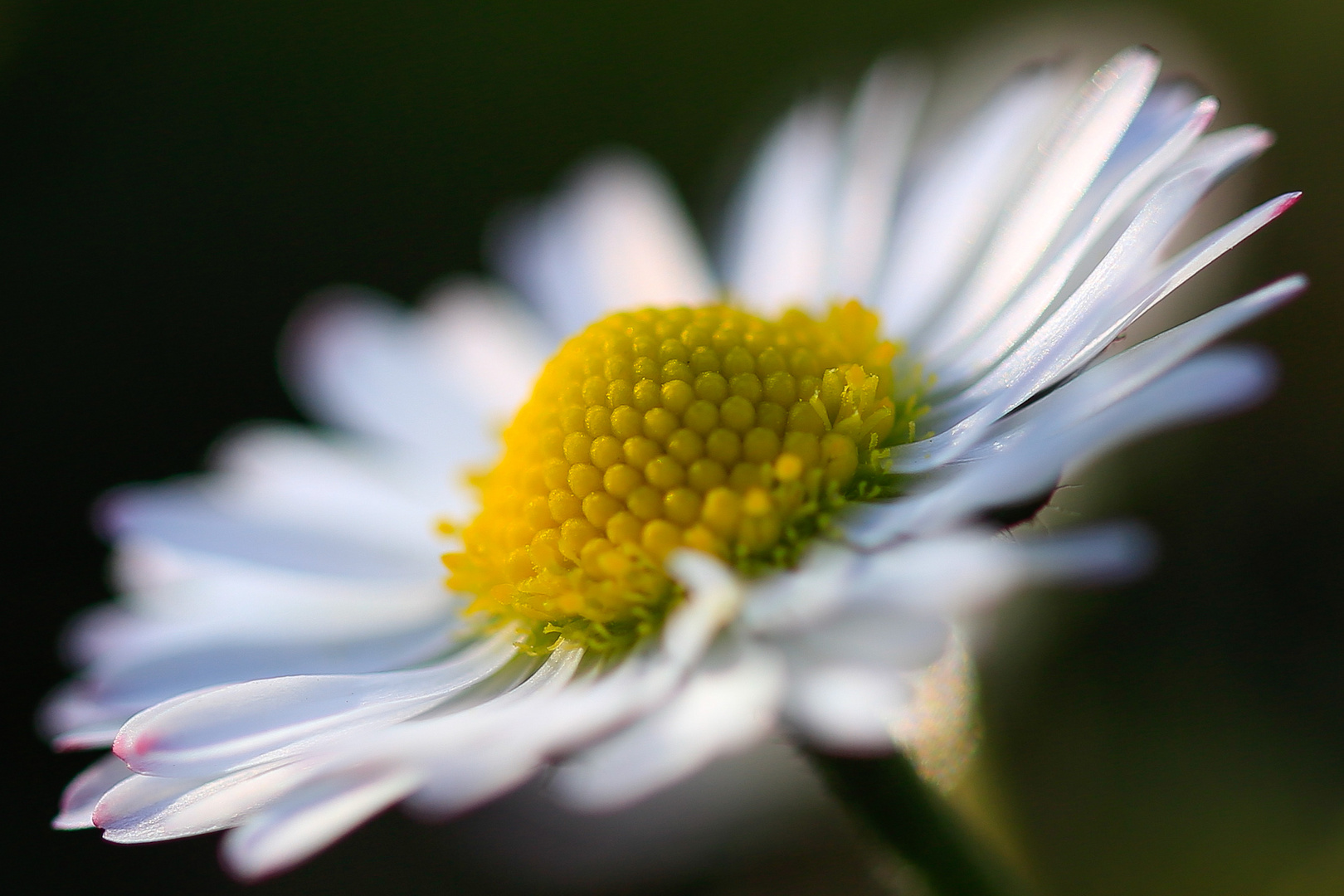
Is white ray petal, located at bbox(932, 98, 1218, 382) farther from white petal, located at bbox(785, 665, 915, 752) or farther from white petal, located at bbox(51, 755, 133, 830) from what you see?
white petal, located at bbox(51, 755, 133, 830)


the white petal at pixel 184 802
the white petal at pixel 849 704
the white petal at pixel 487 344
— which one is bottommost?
the white petal at pixel 849 704

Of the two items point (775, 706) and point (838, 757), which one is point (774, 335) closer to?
point (838, 757)

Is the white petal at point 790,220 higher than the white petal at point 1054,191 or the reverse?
higher

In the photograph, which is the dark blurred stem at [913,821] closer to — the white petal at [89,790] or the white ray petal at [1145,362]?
the white ray petal at [1145,362]

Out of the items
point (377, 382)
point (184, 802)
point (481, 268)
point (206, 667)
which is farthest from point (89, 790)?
point (481, 268)

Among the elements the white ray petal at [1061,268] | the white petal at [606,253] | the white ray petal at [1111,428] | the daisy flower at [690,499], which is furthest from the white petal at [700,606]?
the white petal at [606,253]

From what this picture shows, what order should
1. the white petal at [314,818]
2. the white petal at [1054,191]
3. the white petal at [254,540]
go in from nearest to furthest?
the white petal at [314,818] → the white petal at [1054,191] → the white petal at [254,540]

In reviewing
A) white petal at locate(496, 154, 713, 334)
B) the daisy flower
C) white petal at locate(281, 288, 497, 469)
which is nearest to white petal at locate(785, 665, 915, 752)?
the daisy flower

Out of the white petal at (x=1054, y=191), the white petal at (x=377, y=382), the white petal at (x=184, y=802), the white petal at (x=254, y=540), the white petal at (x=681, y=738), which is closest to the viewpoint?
the white petal at (x=681, y=738)

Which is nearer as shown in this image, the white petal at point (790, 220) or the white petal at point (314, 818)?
the white petal at point (314, 818)
